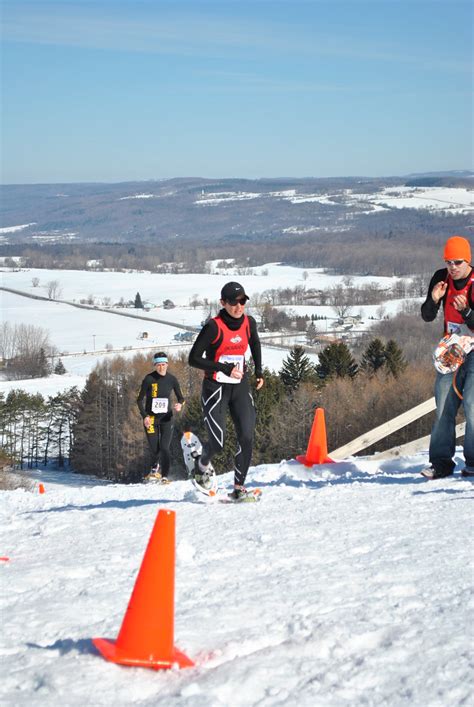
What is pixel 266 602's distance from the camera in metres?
4.83

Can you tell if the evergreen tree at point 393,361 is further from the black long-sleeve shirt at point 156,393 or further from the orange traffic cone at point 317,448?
the orange traffic cone at point 317,448

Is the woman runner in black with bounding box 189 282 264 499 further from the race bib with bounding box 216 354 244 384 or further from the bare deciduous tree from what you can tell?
the bare deciduous tree

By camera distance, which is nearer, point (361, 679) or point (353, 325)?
point (361, 679)

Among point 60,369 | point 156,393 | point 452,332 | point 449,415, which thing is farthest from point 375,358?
point 452,332

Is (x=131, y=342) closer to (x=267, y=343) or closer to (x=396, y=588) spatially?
(x=267, y=343)

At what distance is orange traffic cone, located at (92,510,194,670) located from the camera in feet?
13.2

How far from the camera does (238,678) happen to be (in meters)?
3.82

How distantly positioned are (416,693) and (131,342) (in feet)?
363

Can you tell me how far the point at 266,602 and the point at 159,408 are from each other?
316 inches

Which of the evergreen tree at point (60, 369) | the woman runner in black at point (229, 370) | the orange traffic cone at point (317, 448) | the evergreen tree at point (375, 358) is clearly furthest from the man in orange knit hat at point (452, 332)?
the evergreen tree at point (60, 369)

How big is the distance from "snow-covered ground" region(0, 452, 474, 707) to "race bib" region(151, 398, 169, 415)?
4389 mm

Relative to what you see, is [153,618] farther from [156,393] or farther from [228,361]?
[156,393]

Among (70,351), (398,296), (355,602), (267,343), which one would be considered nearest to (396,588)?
(355,602)

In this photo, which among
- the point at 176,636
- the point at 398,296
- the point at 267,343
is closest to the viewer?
the point at 176,636
